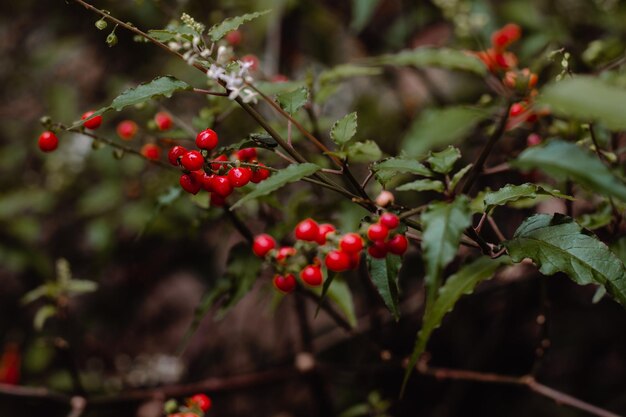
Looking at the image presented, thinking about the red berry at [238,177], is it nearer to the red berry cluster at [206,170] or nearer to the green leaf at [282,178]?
the red berry cluster at [206,170]

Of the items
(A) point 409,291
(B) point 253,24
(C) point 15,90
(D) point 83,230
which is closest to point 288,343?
(A) point 409,291

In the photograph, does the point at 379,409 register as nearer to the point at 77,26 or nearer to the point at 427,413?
the point at 427,413

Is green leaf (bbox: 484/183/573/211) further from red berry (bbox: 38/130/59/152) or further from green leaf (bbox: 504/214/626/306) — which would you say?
red berry (bbox: 38/130/59/152)

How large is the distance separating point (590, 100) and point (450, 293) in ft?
2.07

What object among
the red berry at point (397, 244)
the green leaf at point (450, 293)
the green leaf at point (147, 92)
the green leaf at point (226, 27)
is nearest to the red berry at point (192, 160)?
the green leaf at point (147, 92)

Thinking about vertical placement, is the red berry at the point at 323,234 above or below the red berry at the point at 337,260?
above

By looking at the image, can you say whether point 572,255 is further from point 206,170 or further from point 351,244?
point 206,170

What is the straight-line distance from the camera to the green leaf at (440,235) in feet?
3.04

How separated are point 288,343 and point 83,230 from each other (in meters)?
1.73

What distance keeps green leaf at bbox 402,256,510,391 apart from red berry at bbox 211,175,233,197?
0.52 m

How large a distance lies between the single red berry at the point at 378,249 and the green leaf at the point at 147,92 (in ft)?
1.68

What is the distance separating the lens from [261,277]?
11.3 ft

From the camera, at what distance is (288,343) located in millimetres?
3303

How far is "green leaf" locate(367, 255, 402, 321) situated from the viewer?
3.99 ft
